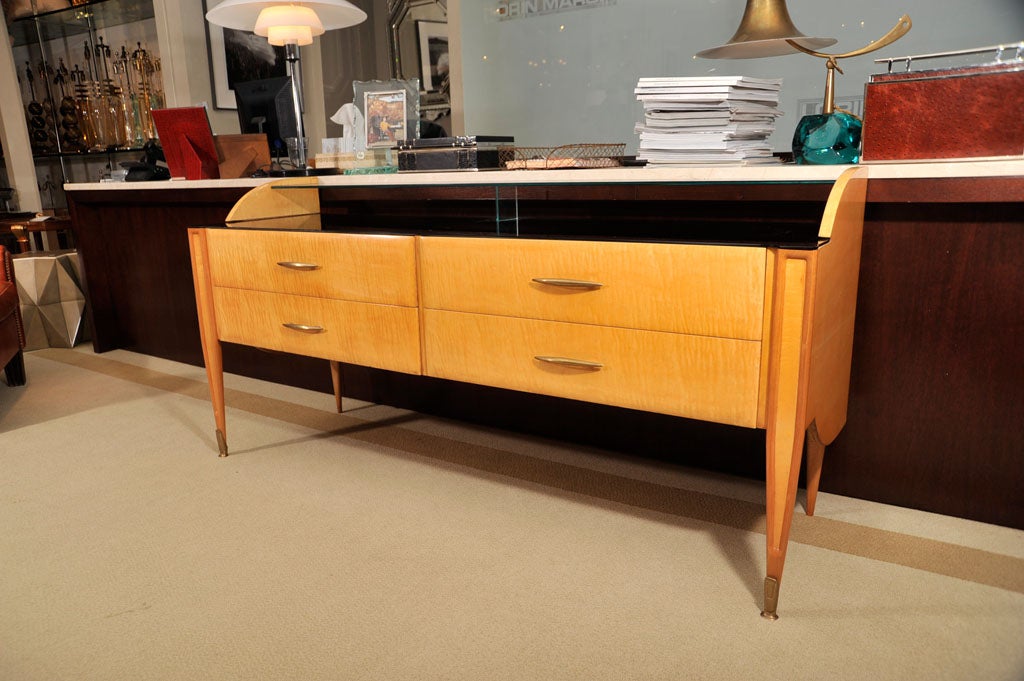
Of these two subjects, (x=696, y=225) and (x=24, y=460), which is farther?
(x=24, y=460)

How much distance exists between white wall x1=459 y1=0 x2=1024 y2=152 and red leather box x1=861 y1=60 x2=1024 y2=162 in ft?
4.93

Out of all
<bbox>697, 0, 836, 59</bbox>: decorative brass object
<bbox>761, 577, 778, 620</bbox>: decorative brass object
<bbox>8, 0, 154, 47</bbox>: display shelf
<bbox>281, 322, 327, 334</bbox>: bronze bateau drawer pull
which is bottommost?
<bbox>761, 577, 778, 620</bbox>: decorative brass object

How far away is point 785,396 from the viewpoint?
1.29m

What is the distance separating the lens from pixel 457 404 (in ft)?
8.00

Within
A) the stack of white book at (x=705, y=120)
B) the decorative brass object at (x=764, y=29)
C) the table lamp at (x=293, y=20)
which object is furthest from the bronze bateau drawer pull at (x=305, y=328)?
the decorative brass object at (x=764, y=29)

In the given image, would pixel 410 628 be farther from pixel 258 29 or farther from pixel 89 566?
pixel 258 29

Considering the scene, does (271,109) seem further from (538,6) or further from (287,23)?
(538,6)

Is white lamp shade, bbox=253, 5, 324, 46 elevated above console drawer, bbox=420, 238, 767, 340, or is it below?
above

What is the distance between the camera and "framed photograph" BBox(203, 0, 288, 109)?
4.71 metres

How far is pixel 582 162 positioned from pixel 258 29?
1640 millimetres

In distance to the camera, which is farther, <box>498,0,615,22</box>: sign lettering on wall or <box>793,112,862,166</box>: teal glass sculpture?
<box>498,0,615,22</box>: sign lettering on wall

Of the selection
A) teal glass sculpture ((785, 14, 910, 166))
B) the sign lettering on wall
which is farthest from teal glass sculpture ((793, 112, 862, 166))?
the sign lettering on wall

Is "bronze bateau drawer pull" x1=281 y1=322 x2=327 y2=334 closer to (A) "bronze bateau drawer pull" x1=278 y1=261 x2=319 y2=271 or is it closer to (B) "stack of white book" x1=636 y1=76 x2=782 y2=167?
(A) "bronze bateau drawer pull" x1=278 y1=261 x2=319 y2=271

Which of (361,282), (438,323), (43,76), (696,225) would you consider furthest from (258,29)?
(43,76)
